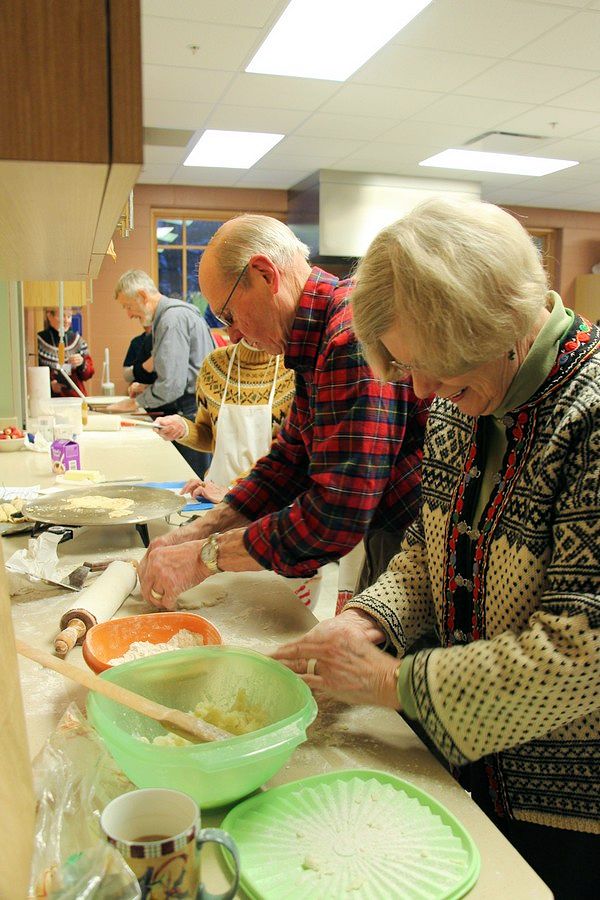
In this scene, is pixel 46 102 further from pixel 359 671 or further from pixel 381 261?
pixel 359 671

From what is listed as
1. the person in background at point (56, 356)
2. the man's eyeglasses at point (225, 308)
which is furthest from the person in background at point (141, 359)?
the man's eyeglasses at point (225, 308)

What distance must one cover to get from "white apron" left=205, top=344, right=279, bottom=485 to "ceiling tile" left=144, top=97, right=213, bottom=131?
286 cm

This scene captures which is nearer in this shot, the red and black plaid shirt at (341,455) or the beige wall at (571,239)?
the red and black plaid shirt at (341,455)

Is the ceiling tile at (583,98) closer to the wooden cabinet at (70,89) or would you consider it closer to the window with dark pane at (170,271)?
the window with dark pane at (170,271)

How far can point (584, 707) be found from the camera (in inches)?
37.0

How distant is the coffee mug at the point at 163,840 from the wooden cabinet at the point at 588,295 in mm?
9006

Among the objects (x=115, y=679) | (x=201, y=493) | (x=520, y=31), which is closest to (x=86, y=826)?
(x=115, y=679)

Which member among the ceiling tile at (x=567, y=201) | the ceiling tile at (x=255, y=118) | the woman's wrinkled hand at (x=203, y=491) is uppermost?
the ceiling tile at (x=255, y=118)

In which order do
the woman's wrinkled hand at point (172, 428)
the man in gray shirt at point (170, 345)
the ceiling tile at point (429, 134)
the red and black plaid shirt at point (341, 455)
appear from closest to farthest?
1. the red and black plaid shirt at point (341, 455)
2. the woman's wrinkled hand at point (172, 428)
3. the man in gray shirt at point (170, 345)
4. the ceiling tile at point (429, 134)

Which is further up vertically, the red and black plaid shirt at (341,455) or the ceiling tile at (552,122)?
the ceiling tile at (552,122)

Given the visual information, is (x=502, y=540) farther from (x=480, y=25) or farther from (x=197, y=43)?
(x=197, y=43)

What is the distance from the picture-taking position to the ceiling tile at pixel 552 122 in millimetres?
5137

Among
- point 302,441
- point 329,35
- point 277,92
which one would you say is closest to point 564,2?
point 329,35

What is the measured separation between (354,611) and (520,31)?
12.1ft
